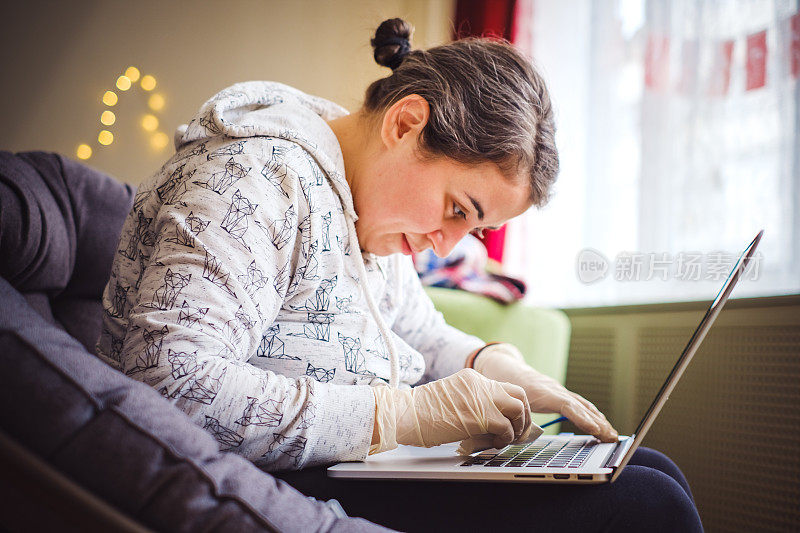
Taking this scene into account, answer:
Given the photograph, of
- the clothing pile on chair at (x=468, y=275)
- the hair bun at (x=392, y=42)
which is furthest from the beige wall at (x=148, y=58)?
the clothing pile on chair at (x=468, y=275)

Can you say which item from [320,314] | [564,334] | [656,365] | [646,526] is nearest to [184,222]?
[320,314]

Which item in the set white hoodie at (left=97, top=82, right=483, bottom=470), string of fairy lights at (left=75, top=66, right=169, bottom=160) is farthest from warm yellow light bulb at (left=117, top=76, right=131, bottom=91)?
white hoodie at (left=97, top=82, right=483, bottom=470)

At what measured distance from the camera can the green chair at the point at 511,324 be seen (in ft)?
4.88

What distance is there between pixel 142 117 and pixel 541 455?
150cm

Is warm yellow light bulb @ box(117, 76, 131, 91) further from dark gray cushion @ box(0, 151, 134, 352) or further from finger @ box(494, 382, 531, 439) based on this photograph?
finger @ box(494, 382, 531, 439)

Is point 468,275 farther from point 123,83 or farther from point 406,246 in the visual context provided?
point 123,83

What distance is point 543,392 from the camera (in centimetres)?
97

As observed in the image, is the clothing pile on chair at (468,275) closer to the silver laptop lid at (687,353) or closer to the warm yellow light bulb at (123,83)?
the silver laptop lid at (687,353)

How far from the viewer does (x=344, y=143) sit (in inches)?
37.5

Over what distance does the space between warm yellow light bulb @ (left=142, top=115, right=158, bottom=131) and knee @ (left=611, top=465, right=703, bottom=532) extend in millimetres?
1574

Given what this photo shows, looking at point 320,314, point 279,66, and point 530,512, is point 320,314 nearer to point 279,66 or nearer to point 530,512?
point 530,512

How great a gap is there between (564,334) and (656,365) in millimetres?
246

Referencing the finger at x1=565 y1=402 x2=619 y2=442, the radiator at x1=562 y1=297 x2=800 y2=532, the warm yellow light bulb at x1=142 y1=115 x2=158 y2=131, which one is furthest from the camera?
the warm yellow light bulb at x1=142 y1=115 x2=158 y2=131

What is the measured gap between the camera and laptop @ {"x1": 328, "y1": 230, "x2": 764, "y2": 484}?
0.59m
